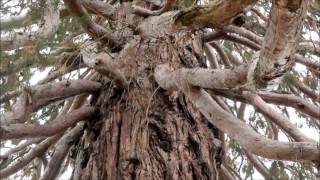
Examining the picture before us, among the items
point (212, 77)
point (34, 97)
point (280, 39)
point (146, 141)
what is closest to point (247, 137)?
point (212, 77)

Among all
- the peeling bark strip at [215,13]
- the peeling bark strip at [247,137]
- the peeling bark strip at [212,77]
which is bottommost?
the peeling bark strip at [247,137]

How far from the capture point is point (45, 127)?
1.99 m

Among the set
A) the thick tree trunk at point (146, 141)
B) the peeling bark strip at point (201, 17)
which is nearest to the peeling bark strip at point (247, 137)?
the peeling bark strip at point (201, 17)

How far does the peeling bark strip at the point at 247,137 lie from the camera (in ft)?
4.52

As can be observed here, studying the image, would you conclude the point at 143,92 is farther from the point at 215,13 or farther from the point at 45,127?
the point at 215,13

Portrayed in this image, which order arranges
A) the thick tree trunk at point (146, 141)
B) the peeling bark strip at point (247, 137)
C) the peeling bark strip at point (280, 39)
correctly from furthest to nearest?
the thick tree trunk at point (146, 141), the peeling bark strip at point (247, 137), the peeling bark strip at point (280, 39)

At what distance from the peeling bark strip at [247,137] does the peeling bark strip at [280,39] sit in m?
0.22

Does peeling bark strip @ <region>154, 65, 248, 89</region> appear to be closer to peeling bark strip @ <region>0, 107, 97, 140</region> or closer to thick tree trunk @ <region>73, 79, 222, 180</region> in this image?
thick tree trunk @ <region>73, 79, 222, 180</region>

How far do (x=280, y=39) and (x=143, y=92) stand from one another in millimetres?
1202

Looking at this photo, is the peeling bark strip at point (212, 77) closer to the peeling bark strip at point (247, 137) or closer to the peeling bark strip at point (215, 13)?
the peeling bark strip at point (247, 137)

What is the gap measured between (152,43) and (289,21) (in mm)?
1403

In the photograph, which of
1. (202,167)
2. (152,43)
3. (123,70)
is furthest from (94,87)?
(202,167)

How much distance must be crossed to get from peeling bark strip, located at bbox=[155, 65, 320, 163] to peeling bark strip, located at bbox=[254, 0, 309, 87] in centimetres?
22

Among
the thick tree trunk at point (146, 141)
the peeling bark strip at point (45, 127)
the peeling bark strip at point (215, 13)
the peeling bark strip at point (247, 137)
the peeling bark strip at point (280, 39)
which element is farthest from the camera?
the thick tree trunk at point (146, 141)
